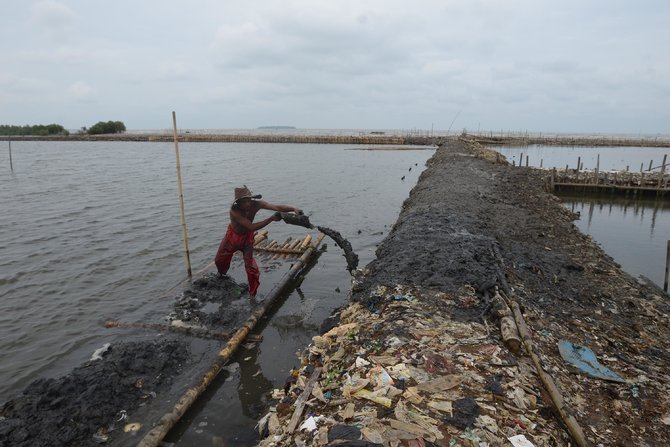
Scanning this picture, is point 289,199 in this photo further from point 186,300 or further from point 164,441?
point 164,441

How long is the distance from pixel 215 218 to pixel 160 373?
39.3ft

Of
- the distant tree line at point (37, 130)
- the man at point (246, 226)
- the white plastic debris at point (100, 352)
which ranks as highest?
the distant tree line at point (37, 130)

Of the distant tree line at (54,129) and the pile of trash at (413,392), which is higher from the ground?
the distant tree line at (54,129)

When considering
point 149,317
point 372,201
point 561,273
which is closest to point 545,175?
point 372,201

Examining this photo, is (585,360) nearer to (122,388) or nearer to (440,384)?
(440,384)

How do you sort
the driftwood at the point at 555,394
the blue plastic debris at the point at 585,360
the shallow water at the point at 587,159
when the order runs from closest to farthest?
the driftwood at the point at 555,394 < the blue plastic debris at the point at 585,360 < the shallow water at the point at 587,159

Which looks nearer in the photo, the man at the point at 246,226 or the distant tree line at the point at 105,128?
the man at the point at 246,226

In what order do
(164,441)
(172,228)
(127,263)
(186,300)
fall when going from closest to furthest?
(164,441) < (186,300) < (127,263) < (172,228)

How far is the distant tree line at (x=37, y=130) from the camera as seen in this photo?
286 feet

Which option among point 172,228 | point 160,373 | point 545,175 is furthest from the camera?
point 545,175

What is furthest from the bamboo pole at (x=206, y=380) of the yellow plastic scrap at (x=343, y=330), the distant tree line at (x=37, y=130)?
the distant tree line at (x=37, y=130)

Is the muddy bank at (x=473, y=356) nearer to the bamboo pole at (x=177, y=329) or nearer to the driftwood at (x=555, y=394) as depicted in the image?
the driftwood at (x=555, y=394)

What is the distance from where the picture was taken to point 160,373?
603 centimetres

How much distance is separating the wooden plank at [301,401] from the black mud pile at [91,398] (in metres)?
2.53
